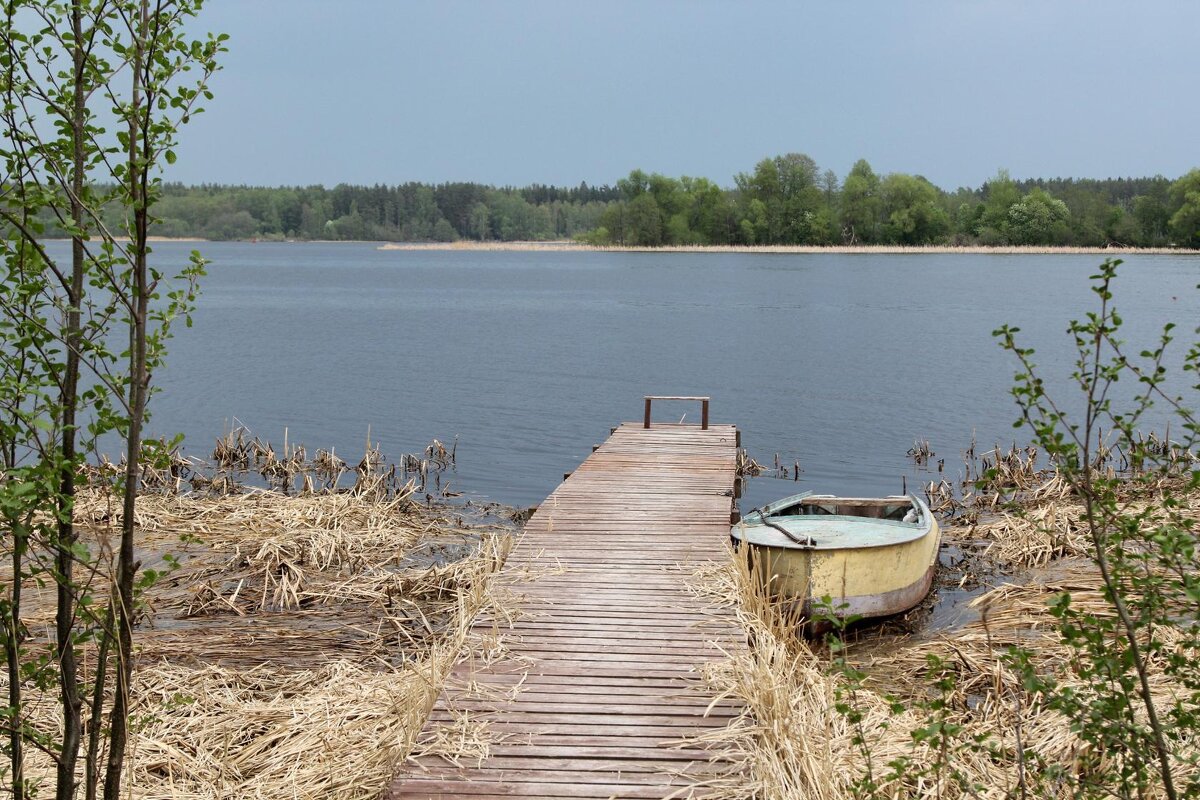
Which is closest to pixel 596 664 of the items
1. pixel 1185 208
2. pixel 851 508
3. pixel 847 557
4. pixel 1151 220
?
pixel 847 557

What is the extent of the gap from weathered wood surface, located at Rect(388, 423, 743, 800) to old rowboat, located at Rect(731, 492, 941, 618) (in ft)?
1.75

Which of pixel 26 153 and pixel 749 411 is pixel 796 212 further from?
pixel 26 153

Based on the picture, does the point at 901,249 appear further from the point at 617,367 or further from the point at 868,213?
the point at 617,367

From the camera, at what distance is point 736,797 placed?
5.39 m

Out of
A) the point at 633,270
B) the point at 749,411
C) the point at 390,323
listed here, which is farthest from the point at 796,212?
the point at 749,411

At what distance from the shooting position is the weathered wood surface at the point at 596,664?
18.5 ft

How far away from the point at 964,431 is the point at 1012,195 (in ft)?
405

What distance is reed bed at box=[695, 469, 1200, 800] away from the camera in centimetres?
541

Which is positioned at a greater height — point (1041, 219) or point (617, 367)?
point (1041, 219)

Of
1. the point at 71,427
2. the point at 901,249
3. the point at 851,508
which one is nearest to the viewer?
the point at 71,427

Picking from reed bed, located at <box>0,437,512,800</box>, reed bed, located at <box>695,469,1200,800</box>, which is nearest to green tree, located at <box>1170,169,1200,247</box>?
reed bed, located at <box>695,469,1200,800</box>

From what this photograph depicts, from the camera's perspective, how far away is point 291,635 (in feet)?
33.1

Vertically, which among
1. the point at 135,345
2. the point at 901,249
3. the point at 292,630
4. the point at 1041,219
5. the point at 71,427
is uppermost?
the point at 1041,219

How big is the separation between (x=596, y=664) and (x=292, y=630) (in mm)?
4224
